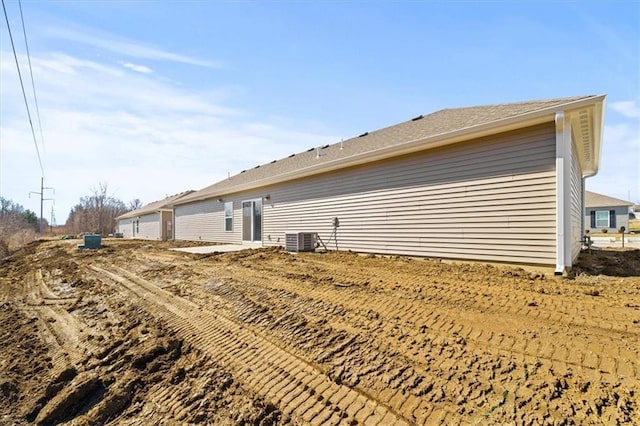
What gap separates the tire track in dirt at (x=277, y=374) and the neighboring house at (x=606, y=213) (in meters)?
31.7

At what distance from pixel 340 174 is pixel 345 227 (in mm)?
1596

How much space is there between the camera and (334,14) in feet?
25.8

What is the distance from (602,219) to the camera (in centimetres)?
2678

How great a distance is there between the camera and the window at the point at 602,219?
2655 centimetres

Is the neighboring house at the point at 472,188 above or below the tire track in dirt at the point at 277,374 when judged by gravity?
above

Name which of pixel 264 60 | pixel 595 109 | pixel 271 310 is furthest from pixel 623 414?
pixel 264 60

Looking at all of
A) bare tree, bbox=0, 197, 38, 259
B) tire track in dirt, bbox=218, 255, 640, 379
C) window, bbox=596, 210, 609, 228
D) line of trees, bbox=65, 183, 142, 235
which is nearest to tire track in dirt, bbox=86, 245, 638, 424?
tire track in dirt, bbox=218, 255, 640, 379

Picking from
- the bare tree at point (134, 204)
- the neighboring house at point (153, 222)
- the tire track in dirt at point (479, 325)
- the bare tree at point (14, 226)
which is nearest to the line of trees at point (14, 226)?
the bare tree at point (14, 226)

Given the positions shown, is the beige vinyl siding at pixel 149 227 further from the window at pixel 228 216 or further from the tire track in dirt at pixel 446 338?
the tire track in dirt at pixel 446 338

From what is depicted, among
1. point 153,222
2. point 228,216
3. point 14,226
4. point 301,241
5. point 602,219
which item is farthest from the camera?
point 153,222

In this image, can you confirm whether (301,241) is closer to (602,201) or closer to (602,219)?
(602,219)

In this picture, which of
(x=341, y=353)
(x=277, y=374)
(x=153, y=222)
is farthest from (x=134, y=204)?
(x=341, y=353)

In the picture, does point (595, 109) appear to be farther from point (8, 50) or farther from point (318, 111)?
point (8, 50)

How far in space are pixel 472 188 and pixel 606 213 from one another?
29357 mm
